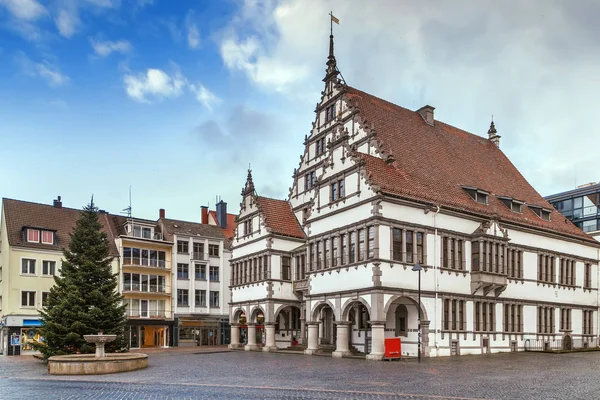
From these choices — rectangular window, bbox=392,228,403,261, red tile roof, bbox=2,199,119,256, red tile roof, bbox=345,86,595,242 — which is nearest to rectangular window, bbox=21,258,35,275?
red tile roof, bbox=2,199,119,256

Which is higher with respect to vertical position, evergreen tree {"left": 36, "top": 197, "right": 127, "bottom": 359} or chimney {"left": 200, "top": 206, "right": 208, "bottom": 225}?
chimney {"left": 200, "top": 206, "right": 208, "bottom": 225}

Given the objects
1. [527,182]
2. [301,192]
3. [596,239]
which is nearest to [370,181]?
[301,192]

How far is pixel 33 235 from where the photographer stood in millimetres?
57344

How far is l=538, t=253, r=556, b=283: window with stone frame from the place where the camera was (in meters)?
46.9

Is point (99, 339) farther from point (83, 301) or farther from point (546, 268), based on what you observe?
point (546, 268)

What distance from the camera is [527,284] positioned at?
45531 millimetres

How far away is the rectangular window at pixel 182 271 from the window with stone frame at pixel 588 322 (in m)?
37.9

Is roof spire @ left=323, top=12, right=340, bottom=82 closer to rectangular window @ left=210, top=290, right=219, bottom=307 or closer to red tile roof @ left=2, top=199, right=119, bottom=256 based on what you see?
red tile roof @ left=2, top=199, right=119, bottom=256

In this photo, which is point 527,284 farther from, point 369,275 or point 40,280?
point 40,280

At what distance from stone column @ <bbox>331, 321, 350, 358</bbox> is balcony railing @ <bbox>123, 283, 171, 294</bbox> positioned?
28.6m

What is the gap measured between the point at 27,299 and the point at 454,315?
36.8m

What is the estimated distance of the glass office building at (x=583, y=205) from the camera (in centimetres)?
5806

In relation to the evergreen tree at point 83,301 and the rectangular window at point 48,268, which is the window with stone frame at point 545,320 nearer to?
the evergreen tree at point 83,301

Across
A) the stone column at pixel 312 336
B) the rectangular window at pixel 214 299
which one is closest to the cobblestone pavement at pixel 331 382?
the stone column at pixel 312 336
